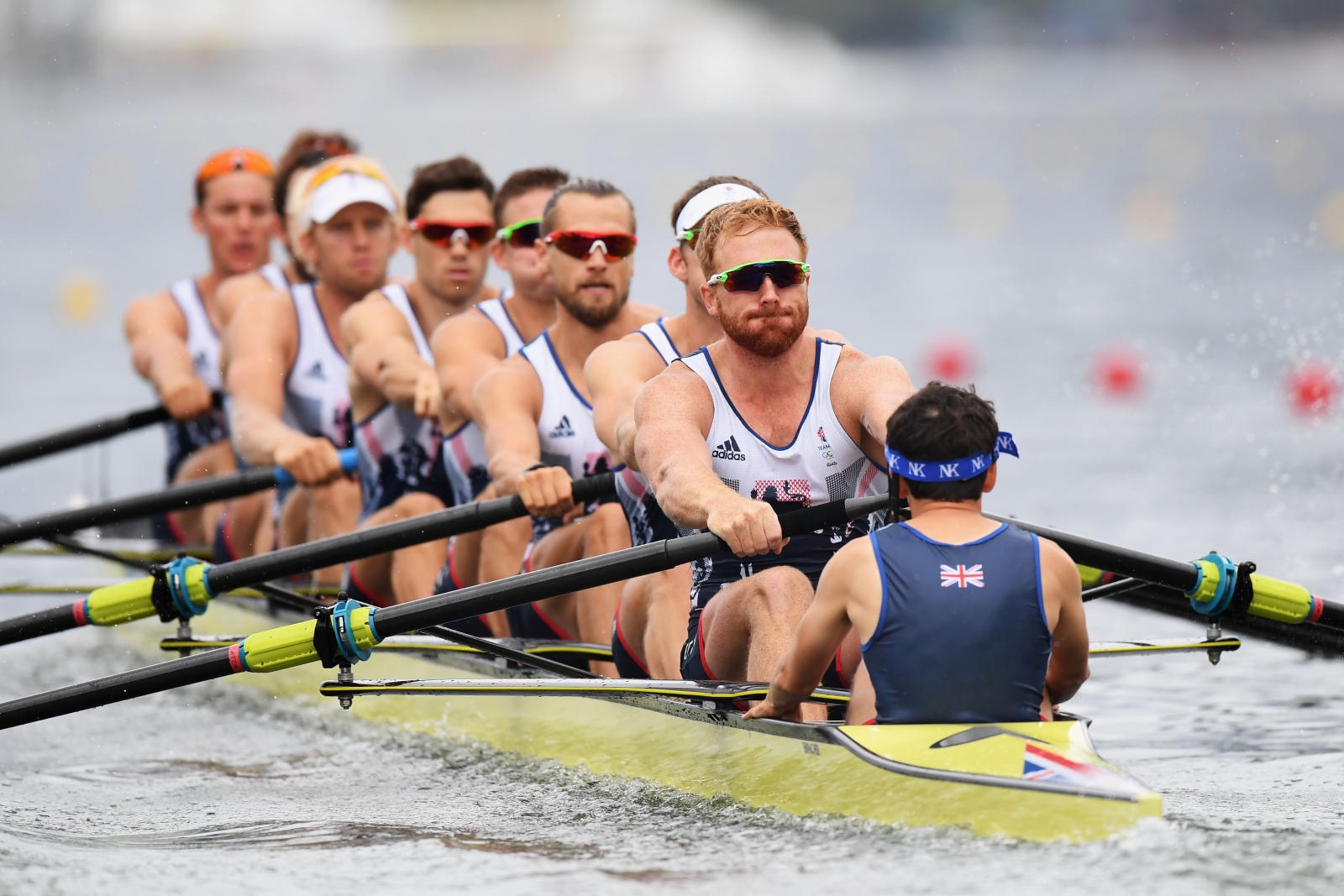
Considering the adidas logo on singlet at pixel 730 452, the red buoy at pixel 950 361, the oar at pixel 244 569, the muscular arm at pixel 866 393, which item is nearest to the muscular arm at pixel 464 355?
the oar at pixel 244 569

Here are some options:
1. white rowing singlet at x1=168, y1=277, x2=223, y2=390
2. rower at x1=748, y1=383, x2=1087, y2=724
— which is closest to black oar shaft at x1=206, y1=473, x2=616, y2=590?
rower at x1=748, y1=383, x2=1087, y2=724

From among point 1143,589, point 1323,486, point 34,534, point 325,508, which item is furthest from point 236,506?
point 1323,486

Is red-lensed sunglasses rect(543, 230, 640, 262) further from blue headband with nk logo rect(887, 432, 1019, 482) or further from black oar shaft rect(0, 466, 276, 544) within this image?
blue headband with nk logo rect(887, 432, 1019, 482)

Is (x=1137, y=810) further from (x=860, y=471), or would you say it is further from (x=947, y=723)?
(x=860, y=471)

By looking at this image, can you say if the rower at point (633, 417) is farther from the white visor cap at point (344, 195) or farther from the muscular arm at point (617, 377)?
the white visor cap at point (344, 195)

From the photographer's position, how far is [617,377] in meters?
5.76

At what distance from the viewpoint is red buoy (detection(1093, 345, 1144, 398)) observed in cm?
1831

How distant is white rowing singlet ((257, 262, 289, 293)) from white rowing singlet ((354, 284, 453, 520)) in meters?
1.41

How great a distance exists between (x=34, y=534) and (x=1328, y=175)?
4802 centimetres

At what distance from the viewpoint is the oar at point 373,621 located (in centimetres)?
479

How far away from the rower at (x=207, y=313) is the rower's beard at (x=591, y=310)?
3279mm

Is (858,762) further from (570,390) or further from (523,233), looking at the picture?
(523,233)

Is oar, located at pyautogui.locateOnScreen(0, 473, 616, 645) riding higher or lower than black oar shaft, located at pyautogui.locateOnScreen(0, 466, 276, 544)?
lower

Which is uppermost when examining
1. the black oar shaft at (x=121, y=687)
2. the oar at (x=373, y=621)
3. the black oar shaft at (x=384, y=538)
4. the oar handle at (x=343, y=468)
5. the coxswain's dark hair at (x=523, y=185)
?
the coxswain's dark hair at (x=523, y=185)
